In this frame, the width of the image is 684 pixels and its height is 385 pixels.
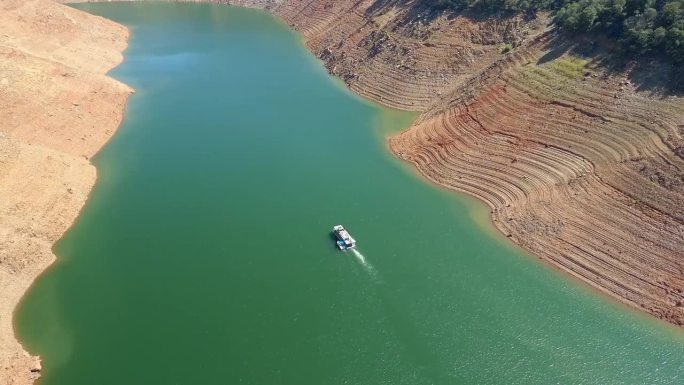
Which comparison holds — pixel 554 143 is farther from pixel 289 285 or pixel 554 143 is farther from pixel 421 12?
pixel 421 12

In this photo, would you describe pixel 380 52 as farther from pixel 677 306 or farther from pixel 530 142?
pixel 677 306

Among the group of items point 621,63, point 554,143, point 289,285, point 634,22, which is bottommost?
point 289,285

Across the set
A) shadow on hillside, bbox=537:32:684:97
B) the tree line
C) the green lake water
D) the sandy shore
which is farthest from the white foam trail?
the tree line

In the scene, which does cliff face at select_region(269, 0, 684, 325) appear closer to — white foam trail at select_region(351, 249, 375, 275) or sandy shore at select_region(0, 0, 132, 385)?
white foam trail at select_region(351, 249, 375, 275)

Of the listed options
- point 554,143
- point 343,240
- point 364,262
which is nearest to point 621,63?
point 554,143

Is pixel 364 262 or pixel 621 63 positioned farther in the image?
pixel 621 63

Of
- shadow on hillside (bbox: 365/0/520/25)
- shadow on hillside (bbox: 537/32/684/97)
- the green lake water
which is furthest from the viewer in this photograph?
shadow on hillside (bbox: 365/0/520/25)
